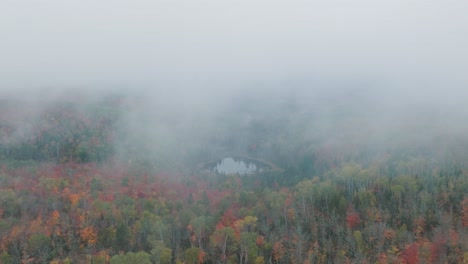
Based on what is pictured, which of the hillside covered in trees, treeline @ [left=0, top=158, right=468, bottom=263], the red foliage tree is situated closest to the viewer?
the red foliage tree

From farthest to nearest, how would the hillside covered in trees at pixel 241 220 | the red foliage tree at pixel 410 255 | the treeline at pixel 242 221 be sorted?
1. the hillside covered in trees at pixel 241 220
2. the treeline at pixel 242 221
3. the red foliage tree at pixel 410 255

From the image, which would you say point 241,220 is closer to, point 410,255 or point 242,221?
point 242,221

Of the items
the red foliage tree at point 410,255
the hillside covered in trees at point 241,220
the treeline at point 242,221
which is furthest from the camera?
the hillside covered in trees at point 241,220

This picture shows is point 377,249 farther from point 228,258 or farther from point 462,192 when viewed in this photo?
point 462,192

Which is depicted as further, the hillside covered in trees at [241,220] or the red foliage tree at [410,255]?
the hillside covered in trees at [241,220]

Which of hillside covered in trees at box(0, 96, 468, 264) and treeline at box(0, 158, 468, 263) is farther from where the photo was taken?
hillside covered in trees at box(0, 96, 468, 264)

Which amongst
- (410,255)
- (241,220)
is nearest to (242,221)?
(241,220)

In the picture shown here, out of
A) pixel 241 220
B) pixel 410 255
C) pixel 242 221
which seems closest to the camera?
pixel 410 255

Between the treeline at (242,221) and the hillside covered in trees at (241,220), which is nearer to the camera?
the treeline at (242,221)
